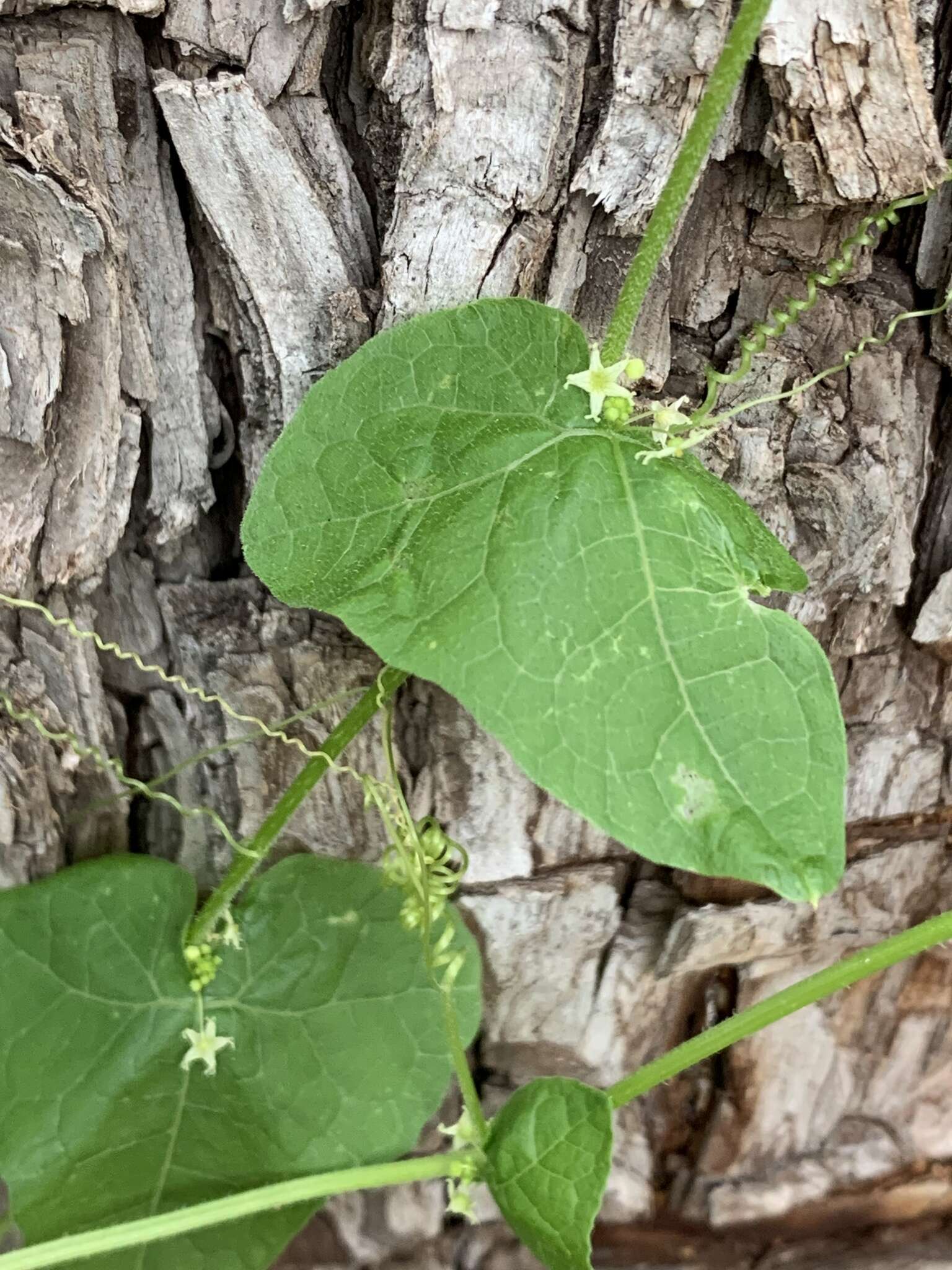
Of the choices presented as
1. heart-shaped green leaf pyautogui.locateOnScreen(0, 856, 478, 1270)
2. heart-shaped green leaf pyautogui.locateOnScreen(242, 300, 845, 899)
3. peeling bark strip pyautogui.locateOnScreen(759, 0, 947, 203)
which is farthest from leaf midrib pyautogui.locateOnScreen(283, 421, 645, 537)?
heart-shaped green leaf pyautogui.locateOnScreen(0, 856, 478, 1270)

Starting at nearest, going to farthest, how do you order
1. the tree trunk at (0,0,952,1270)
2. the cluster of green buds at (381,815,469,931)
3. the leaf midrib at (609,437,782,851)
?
the leaf midrib at (609,437,782,851) < the tree trunk at (0,0,952,1270) < the cluster of green buds at (381,815,469,931)

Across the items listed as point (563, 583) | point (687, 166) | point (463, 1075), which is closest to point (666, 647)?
point (563, 583)

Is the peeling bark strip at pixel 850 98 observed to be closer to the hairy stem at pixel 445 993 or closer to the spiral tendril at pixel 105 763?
the hairy stem at pixel 445 993

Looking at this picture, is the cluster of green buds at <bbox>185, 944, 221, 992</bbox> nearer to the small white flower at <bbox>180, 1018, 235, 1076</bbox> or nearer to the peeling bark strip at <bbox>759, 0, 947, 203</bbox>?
the small white flower at <bbox>180, 1018, 235, 1076</bbox>

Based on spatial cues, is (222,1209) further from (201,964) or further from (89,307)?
(89,307)

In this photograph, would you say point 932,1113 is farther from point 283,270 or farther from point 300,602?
point 283,270

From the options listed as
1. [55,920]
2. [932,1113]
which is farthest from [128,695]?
[932,1113]
